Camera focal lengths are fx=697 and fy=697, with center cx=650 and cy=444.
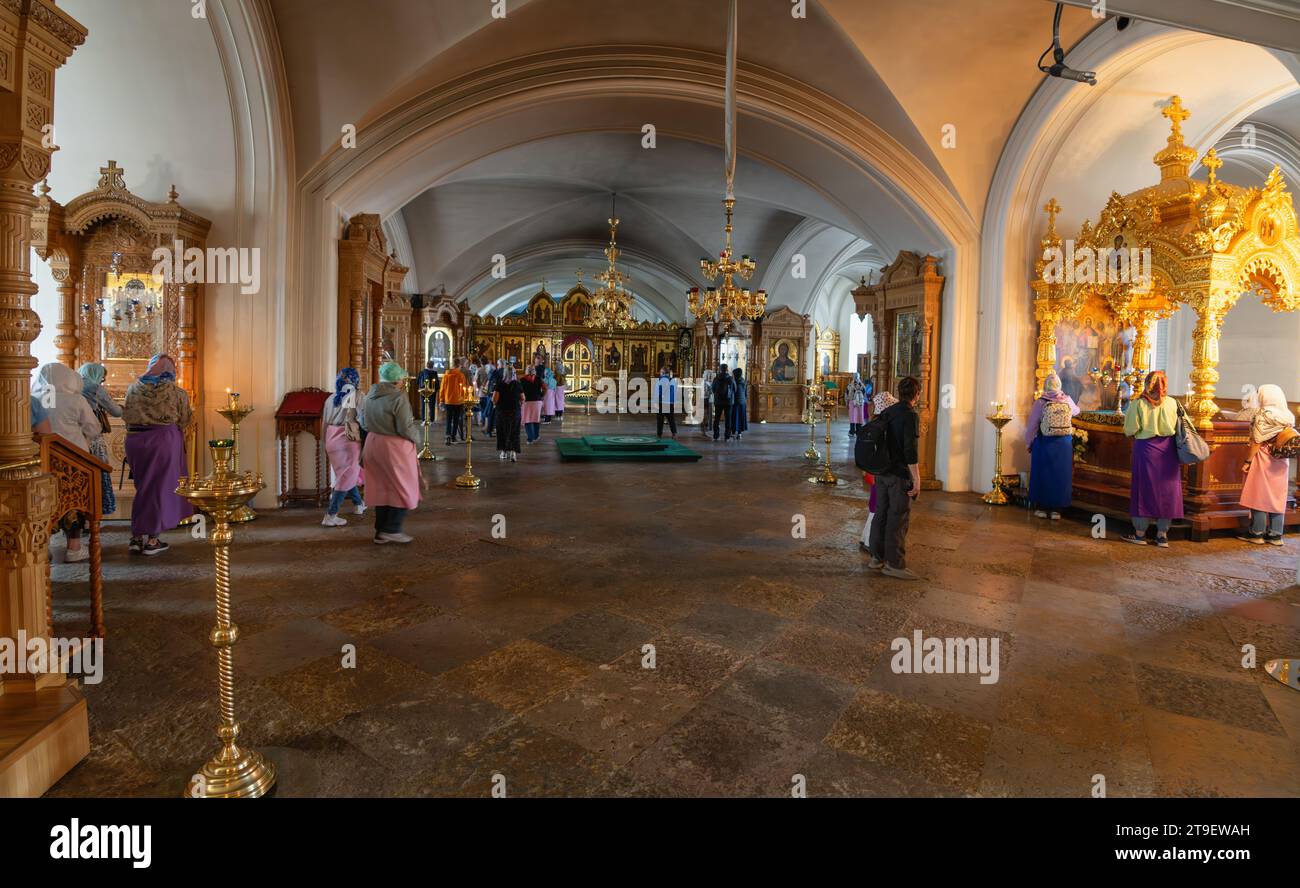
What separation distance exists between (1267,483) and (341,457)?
811 centimetres

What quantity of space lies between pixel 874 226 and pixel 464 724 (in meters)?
9.27

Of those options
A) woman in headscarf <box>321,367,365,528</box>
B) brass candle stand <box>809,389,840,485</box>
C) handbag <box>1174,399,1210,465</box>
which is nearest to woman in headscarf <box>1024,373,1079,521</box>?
handbag <box>1174,399,1210,465</box>

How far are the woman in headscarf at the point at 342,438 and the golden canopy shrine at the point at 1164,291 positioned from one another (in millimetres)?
7122

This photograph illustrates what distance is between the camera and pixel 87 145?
20.8ft

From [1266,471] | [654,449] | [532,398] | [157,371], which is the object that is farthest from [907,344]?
[157,371]

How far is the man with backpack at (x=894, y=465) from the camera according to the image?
15.6ft

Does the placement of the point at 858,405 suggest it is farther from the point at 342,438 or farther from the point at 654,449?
the point at 342,438

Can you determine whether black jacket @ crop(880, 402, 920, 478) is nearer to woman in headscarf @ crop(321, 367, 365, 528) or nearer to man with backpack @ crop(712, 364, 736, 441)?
woman in headscarf @ crop(321, 367, 365, 528)

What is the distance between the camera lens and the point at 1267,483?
6.12m

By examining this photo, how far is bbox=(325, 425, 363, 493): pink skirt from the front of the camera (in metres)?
6.04

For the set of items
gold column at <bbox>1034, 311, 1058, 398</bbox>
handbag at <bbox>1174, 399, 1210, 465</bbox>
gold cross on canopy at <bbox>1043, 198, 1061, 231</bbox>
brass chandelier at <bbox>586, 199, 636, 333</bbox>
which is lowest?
handbag at <bbox>1174, 399, 1210, 465</bbox>

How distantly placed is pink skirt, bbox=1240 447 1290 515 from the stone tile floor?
16.4 inches
